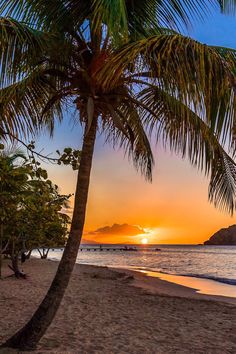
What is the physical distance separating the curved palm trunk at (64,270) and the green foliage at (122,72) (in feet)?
1.24

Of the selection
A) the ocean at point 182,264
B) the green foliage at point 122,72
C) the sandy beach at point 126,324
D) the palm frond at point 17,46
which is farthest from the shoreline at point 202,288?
the palm frond at point 17,46

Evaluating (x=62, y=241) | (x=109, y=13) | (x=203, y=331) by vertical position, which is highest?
(x=109, y=13)

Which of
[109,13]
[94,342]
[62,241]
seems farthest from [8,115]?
[62,241]

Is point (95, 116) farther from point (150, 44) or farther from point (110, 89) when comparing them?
point (150, 44)

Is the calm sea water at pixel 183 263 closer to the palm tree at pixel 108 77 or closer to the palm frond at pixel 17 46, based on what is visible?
the palm tree at pixel 108 77

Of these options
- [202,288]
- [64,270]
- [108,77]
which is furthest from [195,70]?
[202,288]

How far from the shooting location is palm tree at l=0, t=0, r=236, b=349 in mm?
4172

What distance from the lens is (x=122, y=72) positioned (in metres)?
5.18

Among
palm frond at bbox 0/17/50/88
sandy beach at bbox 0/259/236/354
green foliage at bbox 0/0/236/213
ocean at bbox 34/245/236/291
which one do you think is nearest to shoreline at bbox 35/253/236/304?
ocean at bbox 34/245/236/291

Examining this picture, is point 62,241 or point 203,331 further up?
point 62,241

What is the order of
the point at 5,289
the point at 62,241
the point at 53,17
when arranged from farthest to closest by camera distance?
the point at 62,241, the point at 5,289, the point at 53,17

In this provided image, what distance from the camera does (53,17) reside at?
5.30m

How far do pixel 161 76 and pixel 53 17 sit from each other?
1813 millimetres

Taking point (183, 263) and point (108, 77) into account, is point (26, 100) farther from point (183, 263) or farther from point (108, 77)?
point (183, 263)
